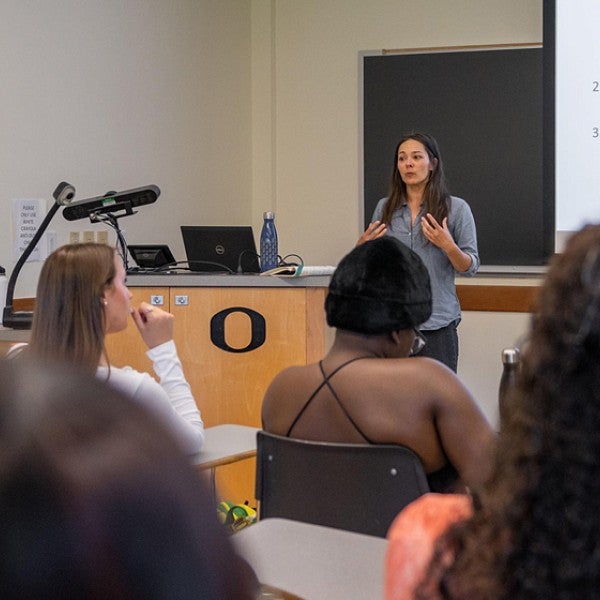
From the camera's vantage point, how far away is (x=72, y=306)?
92.9 inches

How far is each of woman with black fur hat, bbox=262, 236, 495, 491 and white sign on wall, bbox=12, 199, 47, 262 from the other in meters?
2.57

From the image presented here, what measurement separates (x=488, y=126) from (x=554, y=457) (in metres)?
5.13

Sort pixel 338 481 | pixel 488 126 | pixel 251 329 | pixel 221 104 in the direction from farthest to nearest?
1. pixel 221 104
2. pixel 488 126
3. pixel 251 329
4. pixel 338 481

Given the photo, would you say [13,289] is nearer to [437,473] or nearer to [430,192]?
[430,192]

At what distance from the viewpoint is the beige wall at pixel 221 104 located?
466cm

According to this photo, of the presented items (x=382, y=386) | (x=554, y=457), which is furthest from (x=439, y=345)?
(x=554, y=457)

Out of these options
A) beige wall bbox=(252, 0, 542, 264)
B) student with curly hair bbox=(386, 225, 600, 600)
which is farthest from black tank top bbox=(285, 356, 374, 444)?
beige wall bbox=(252, 0, 542, 264)

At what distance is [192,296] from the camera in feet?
12.9

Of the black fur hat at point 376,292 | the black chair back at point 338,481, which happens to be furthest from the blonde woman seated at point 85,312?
the black fur hat at point 376,292

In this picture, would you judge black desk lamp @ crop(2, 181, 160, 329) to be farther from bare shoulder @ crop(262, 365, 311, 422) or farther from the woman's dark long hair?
bare shoulder @ crop(262, 365, 311, 422)

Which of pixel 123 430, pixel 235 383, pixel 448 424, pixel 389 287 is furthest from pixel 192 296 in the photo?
pixel 123 430

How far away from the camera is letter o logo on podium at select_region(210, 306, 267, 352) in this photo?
12.7ft

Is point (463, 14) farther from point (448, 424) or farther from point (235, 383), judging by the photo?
point (448, 424)

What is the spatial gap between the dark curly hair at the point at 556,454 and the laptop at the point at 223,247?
3.64 meters
